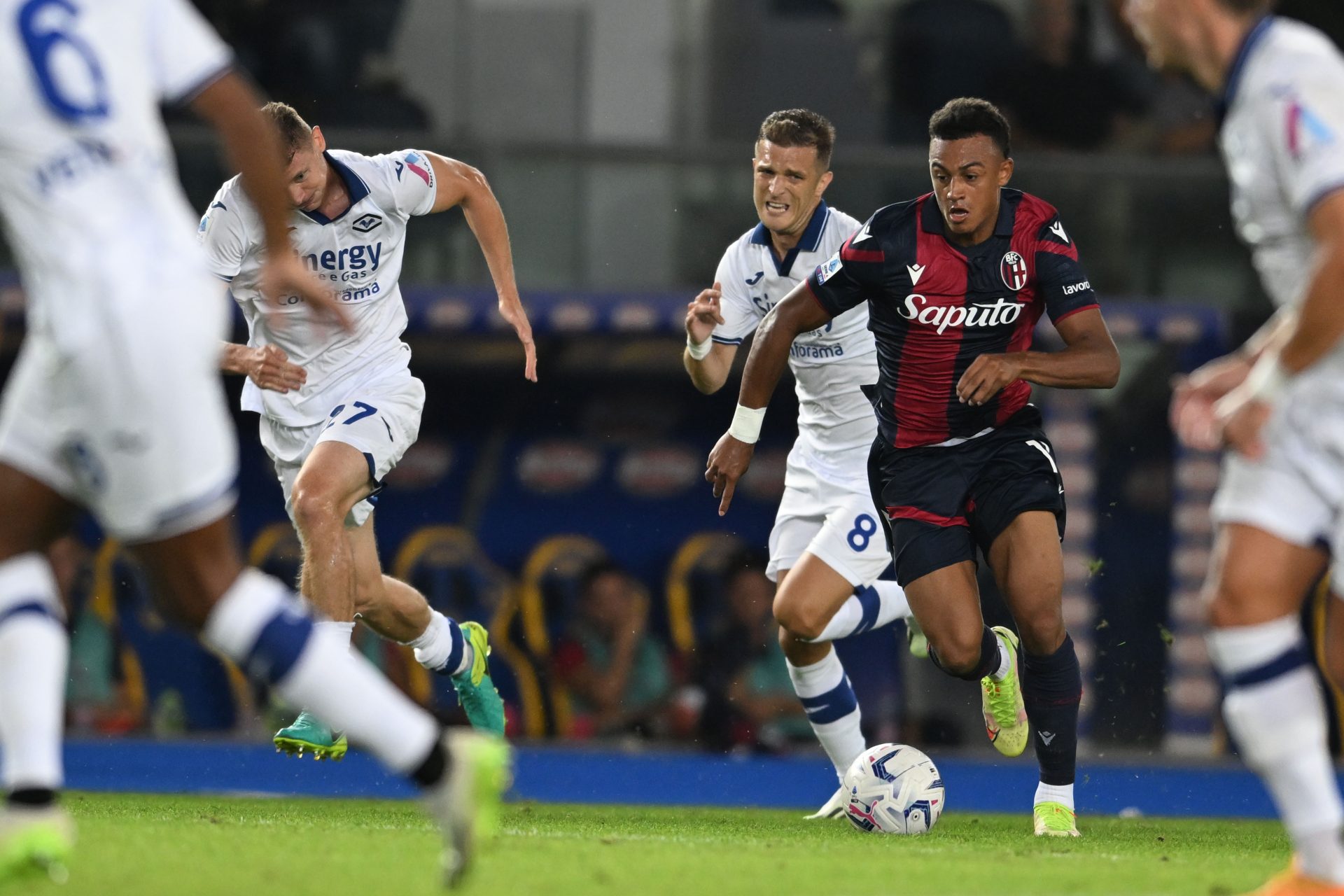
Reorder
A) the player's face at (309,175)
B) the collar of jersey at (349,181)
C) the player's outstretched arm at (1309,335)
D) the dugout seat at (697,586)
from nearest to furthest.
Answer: the player's outstretched arm at (1309,335), the player's face at (309,175), the collar of jersey at (349,181), the dugout seat at (697,586)

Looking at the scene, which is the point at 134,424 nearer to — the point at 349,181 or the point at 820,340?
the point at 349,181

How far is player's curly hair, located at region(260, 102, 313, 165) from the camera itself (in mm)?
6629

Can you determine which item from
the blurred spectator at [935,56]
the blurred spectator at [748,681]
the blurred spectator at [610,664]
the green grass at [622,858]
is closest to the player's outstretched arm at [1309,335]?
the green grass at [622,858]

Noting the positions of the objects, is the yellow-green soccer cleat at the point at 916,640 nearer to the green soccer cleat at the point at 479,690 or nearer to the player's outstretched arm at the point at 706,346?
the player's outstretched arm at the point at 706,346

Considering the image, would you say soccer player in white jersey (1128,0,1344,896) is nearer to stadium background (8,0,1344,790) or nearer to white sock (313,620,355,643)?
white sock (313,620,355,643)

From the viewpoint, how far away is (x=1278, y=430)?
3852mm

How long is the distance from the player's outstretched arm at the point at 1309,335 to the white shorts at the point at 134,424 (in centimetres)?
214

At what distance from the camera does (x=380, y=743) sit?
Result: 147 inches

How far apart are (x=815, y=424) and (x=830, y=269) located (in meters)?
1.46

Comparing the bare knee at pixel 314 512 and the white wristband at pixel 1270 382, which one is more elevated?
the white wristband at pixel 1270 382

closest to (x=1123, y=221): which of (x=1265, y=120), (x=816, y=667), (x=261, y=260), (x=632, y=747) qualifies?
(x=632, y=747)

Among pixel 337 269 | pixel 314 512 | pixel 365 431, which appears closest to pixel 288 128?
pixel 337 269

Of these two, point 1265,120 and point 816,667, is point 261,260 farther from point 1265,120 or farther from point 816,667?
point 1265,120

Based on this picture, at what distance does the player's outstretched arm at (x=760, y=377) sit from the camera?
21.2ft
